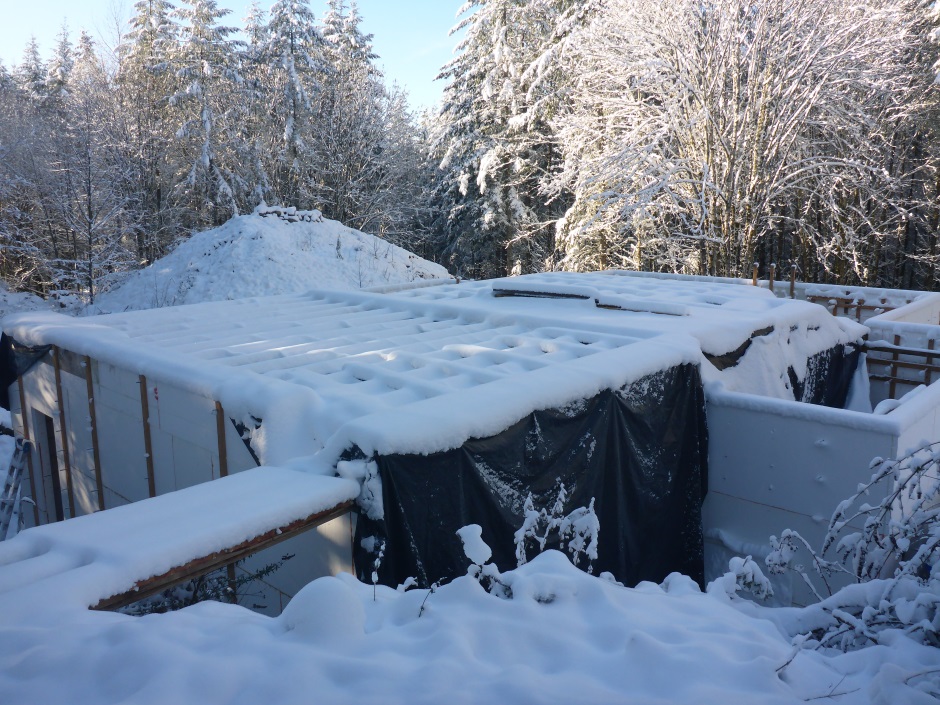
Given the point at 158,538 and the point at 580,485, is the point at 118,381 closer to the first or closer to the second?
the point at 158,538

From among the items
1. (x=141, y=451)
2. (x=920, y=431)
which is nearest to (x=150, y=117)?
(x=141, y=451)

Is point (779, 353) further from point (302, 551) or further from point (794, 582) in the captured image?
point (302, 551)

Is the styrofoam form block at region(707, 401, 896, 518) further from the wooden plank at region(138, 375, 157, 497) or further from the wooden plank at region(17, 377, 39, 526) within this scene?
the wooden plank at region(17, 377, 39, 526)

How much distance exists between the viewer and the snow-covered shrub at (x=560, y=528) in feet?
12.0

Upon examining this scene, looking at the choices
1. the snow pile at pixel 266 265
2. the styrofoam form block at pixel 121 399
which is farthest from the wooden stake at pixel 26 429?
the snow pile at pixel 266 265

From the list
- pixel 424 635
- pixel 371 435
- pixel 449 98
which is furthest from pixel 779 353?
pixel 449 98

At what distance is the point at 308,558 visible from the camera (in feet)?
12.4

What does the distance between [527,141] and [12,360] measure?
1831 centimetres

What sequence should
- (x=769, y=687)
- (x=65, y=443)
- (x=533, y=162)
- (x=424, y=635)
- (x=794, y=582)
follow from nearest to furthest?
1. (x=769, y=687)
2. (x=424, y=635)
3. (x=794, y=582)
4. (x=65, y=443)
5. (x=533, y=162)

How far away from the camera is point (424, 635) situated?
232cm

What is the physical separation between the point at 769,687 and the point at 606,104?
15861 millimetres

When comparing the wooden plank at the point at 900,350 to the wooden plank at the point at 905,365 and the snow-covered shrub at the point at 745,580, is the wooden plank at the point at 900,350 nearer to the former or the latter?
the wooden plank at the point at 905,365

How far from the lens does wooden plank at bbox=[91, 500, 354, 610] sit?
252cm

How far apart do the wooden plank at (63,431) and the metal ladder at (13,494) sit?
0.62m
